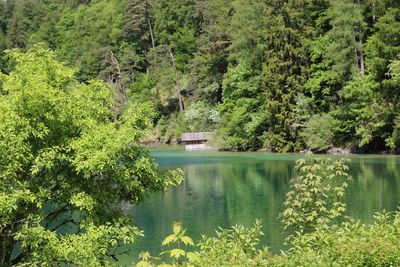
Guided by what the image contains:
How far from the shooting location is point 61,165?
9352 millimetres

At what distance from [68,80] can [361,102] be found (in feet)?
97.9

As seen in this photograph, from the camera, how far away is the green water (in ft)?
48.9

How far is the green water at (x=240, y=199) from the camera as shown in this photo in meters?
14.9

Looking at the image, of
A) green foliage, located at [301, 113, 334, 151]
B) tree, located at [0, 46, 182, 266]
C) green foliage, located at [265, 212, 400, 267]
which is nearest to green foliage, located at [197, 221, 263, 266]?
green foliage, located at [265, 212, 400, 267]

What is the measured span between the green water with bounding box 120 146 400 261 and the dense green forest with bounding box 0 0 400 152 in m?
6.02

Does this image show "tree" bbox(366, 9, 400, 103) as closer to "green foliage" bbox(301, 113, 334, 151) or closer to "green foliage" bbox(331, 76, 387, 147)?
"green foliage" bbox(331, 76, 387, 147)

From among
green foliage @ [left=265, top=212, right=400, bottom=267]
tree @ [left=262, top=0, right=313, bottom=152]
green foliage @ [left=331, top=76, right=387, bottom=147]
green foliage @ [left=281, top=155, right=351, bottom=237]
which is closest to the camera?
green foliage @ [left=265, top=212, right=400, bottom=267]

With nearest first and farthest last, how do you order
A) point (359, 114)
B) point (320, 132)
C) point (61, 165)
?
point (61, 165)
point (359, 114)
point (320, 132)

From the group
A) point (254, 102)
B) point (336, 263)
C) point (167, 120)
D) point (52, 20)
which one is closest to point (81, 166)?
point (336, 263)

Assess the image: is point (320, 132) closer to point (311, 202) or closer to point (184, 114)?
point (184, 114)

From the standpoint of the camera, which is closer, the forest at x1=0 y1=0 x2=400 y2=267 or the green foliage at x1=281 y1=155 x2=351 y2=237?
the forest at x1=0 y1=0 x2=400 y2=267

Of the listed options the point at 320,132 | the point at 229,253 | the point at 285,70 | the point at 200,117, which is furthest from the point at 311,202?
the point at 200,117

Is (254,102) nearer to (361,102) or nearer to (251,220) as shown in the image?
(361,102)

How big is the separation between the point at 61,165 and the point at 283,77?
35056mm
